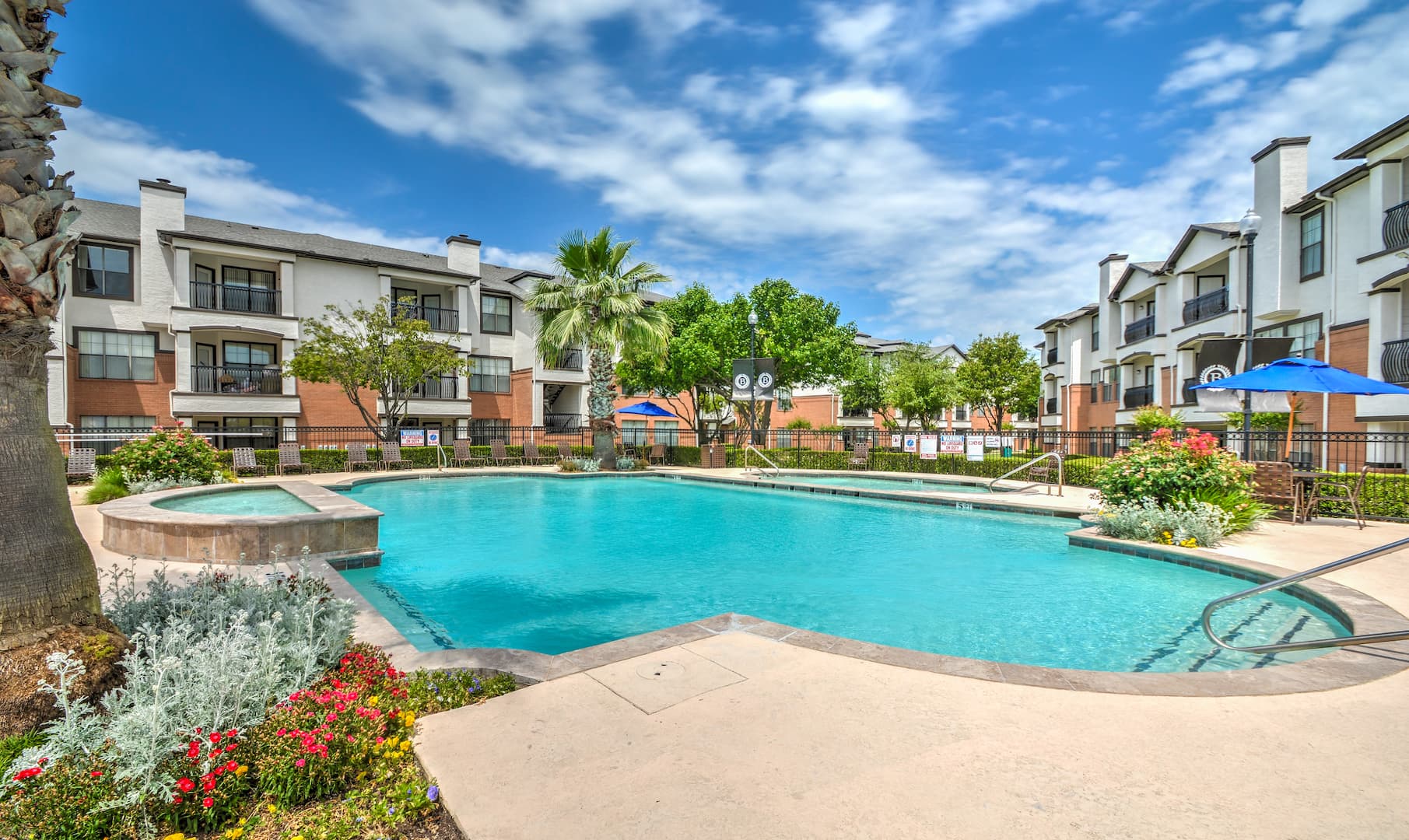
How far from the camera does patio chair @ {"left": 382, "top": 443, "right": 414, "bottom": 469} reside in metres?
21.2

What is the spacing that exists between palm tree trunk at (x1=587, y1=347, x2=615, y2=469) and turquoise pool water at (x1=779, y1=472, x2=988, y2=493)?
252 inches

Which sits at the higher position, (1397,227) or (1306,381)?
(1397,227)

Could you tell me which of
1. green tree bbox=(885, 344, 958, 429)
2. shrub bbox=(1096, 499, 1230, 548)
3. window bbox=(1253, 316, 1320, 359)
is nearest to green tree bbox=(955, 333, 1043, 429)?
green tree bbox=(885, 344, 958, 429)

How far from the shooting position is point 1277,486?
33.6 feet

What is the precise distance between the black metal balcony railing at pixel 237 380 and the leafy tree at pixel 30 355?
24480mm

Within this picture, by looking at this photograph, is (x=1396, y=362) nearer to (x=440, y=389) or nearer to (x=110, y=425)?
(x=440, y=389)

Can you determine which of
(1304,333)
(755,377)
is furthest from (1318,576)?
(1304,333)

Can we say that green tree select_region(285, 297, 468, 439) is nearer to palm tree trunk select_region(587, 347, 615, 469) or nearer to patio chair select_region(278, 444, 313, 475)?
patio chair select_region(278, 444, 313, 475)

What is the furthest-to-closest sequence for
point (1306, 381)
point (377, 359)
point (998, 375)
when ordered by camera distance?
point (998, 375)
point (377, 359)
point (1306, 381)

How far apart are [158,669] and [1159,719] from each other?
471cm

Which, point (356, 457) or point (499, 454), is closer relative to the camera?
point (356, 457)

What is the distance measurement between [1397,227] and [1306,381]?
10.5 metres

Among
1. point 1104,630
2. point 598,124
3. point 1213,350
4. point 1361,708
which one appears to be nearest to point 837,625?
point 1104,630

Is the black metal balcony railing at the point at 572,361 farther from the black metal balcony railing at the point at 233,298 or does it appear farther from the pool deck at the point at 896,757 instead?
the pool deck at the point at 896,757
